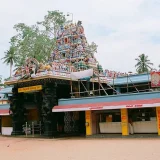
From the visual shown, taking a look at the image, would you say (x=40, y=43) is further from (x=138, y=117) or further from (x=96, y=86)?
(x=138, y=117)

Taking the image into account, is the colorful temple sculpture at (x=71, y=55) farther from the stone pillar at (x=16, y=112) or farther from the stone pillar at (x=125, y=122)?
the stone pillar at (x=125, y=122)

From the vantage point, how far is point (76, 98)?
19047mm

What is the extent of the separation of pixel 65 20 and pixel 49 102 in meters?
16.1

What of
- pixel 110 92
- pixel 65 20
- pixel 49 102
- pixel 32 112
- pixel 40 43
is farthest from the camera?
pixel 65 20

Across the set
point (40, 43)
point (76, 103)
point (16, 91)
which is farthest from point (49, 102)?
point (40, 43)

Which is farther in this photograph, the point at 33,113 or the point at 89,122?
the point at 33,113

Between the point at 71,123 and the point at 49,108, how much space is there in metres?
4.01

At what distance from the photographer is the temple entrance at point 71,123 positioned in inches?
883

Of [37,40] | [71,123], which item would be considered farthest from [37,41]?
[71,123]

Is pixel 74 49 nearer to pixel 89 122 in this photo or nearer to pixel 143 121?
pixel 89 122

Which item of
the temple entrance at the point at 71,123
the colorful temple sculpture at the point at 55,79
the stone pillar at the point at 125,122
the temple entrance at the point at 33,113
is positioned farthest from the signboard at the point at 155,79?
the temple entrance at the point at 33,113

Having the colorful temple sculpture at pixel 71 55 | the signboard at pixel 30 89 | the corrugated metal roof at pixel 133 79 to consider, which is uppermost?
the colorful temple sculpture at pixel 71 55

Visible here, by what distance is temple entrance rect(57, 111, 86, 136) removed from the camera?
22.4 m

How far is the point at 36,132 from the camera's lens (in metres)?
22.9
